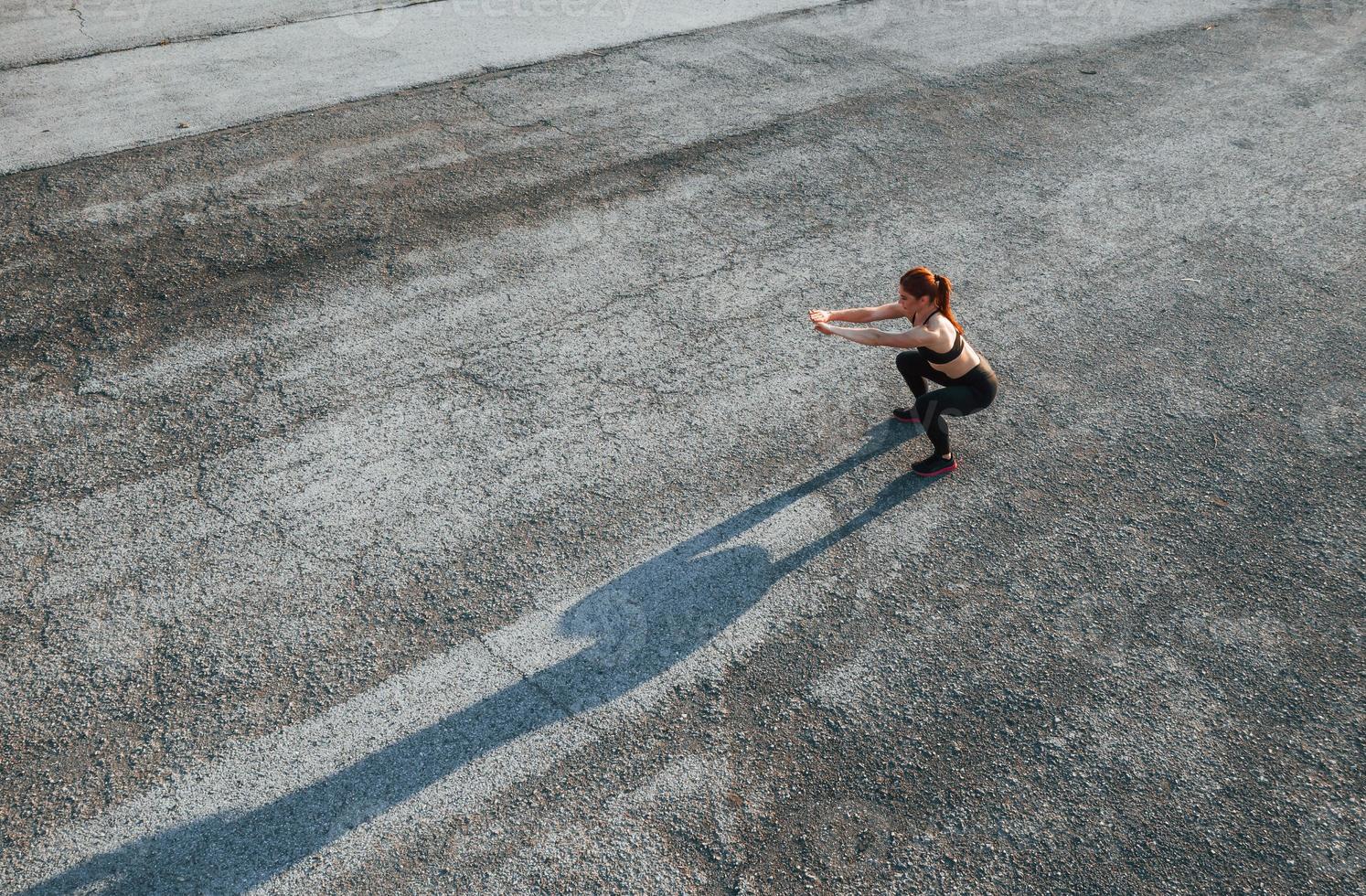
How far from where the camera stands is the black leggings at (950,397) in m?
5.04

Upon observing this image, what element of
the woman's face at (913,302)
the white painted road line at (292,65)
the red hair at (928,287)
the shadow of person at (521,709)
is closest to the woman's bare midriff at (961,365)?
the red hair at (928,287)

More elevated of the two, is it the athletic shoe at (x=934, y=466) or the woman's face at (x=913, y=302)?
the woman's face at (x=913, y=302)

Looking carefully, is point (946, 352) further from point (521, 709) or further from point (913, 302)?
point (521, 709)

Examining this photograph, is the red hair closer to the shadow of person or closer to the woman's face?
the woman's face

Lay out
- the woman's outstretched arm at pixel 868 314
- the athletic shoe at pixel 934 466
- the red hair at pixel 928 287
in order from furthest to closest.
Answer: the athletic shoe at pixel 934 466 → the woman's outstretched arm at pixel 868 314 → the red hair at pixel 928 287

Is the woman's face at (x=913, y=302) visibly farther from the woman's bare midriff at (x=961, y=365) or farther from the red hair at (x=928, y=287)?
the woman's bare midriff at (x=961, y=365)

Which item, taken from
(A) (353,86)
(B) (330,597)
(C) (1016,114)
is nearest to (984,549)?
(B) (330,597)

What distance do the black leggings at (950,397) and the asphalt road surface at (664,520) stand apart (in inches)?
12.7

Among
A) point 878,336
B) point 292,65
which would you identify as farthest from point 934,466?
point 292,65

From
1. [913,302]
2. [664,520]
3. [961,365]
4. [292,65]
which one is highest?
[292,65]

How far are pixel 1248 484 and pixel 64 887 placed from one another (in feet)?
18.3

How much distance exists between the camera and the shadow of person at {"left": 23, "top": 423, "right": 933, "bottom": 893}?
3.42 metres

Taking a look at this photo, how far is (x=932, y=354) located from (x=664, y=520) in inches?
61.8

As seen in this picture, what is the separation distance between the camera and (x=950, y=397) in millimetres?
5039
